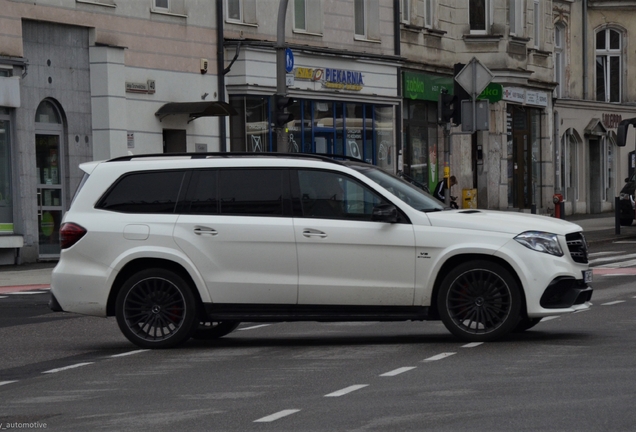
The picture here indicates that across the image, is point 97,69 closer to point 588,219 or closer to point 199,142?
point 199,142

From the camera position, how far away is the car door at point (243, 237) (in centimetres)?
1252

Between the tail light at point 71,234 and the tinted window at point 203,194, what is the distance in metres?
0.98

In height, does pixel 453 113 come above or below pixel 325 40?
below

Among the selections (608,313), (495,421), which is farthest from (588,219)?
(495,421)

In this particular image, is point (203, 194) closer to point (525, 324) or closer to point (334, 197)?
point (334, 197)

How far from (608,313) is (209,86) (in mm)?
16794

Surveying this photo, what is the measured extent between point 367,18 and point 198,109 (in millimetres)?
9499

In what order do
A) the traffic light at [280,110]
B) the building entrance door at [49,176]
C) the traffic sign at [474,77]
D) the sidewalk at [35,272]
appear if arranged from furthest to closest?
1. the building entrance door at [49,176]
2. the traffic light at [280,110]
3. the traffic sign at [474,77]
4. the sidewalk at [35,272]

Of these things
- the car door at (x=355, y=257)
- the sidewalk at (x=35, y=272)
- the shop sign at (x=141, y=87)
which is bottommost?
the sidewalk at (x=35, y=272)

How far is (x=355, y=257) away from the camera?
12.4 m

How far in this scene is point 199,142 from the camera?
99.7 ft

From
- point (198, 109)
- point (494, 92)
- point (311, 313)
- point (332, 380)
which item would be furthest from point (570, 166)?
point (332, 380)

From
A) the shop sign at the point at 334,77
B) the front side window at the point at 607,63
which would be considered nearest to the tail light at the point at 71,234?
the shop sign at the point at 334,77

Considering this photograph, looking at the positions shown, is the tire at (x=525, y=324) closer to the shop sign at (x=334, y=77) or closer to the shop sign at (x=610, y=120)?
the shop sign at (x=334, y=77)
